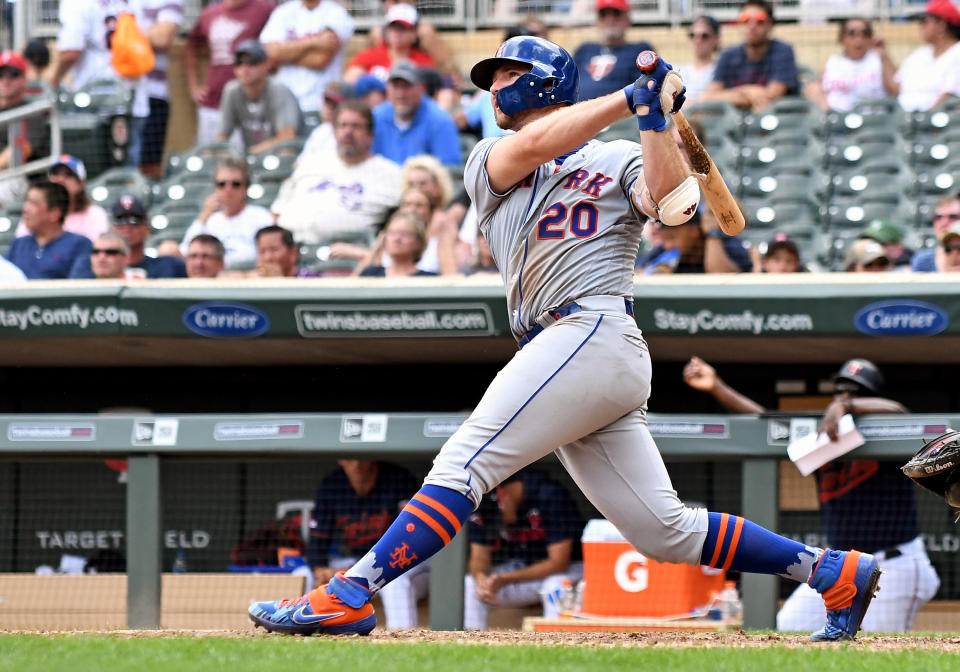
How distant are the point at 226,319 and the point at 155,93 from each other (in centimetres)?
512

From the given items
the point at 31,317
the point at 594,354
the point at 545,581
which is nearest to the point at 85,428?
the point at 31,317

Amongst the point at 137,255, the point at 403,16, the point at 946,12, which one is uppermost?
the point at 403,16

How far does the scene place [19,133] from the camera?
32.3 feet

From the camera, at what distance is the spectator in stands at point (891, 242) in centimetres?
698

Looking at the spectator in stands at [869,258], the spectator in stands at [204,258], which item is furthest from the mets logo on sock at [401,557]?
the spectator in stands at [204,258]

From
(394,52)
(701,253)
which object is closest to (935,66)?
(394,52)

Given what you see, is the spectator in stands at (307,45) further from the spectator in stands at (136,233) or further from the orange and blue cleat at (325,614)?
the orange and blue cleat at (325,614)

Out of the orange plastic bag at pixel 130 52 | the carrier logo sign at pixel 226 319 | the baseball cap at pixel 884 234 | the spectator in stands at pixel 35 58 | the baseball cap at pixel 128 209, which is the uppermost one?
the spectator in stands at pixel 35 58

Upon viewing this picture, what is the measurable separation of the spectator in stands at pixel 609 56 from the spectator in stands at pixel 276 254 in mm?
2616

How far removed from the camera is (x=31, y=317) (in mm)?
6152

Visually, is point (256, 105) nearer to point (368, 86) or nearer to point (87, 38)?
point (368, 86)

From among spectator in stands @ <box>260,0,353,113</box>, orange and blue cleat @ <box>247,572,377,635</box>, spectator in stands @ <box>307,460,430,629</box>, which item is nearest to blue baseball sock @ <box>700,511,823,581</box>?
orange and blue cleat @ <box>247,572,377,635</box>

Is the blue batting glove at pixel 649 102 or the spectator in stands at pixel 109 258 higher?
the spectator in stands at pixel 109 258

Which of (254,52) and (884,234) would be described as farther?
(254,52)
